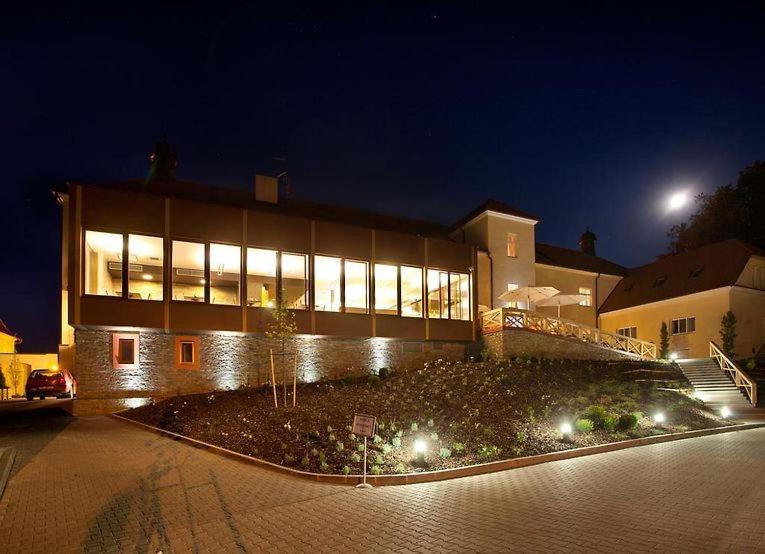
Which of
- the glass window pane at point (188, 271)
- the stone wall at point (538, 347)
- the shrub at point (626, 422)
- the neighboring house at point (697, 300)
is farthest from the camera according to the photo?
the neighboring house at point (697, 300)

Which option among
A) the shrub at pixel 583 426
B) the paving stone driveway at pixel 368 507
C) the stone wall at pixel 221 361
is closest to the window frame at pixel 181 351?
the stone wall at pixel 221 361

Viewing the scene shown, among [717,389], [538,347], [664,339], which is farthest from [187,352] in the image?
[664,339]

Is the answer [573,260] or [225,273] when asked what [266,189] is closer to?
[225,273]

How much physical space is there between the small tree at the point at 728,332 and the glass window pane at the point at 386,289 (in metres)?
16.1

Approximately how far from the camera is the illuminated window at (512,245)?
27.6 meters

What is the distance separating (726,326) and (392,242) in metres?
16.9

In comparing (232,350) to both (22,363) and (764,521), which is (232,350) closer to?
(764,521)

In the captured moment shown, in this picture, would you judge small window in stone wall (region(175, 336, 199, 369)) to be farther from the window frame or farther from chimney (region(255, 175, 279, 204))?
chimney (region(255, 175, 279, 204))

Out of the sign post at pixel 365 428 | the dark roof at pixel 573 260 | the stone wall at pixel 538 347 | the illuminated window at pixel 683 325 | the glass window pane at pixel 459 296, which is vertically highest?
the dark roof at pixel 573 260

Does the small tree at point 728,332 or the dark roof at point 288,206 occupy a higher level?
the dark roof at point 288,206

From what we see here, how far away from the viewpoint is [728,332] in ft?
83.1

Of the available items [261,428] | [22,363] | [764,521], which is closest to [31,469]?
[261,428]

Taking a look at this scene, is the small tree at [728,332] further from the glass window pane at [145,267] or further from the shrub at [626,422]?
the glass window pane at [145,267]

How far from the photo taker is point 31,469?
9586 millimetres
